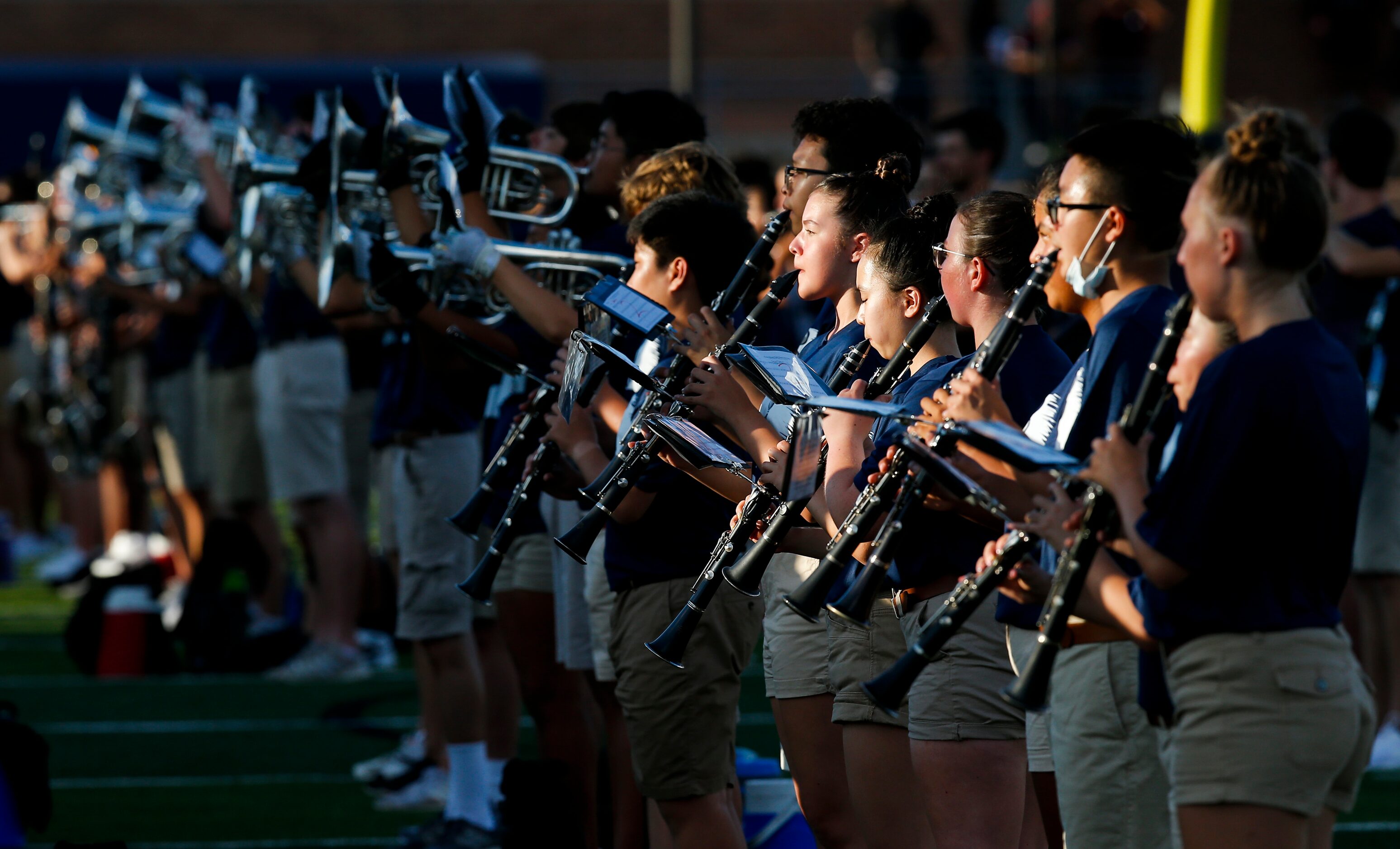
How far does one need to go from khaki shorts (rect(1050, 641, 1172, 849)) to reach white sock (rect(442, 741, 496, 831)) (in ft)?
9.63

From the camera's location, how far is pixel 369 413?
9.02 m

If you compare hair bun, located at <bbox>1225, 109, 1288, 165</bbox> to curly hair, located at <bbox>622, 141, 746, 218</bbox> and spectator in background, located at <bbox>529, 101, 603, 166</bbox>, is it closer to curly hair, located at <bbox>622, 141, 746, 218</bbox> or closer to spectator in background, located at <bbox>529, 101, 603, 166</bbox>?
curly hair, located at <bbox>622, 141, 746, 218</bbox>

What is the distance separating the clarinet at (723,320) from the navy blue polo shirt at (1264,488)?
1410mm

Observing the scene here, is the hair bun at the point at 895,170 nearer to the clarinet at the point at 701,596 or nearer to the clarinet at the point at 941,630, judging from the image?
the clarinet at the point at 701,596

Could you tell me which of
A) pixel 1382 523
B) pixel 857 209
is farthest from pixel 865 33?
pixel 857 209

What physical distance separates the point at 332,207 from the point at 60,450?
6962 mm

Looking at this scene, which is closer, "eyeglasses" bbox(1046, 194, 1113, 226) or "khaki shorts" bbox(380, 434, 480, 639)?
"eyeglasses" bbox(1046, 194, 1113, 226)

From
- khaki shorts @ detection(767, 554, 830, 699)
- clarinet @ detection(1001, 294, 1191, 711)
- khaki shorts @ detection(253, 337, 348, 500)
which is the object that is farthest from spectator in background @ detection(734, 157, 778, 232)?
clarinet @ detection(1001, 294, 1191, 711)

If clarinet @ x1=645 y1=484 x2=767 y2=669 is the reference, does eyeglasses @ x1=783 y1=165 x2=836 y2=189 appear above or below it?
above

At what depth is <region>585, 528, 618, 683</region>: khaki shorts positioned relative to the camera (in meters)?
4.54

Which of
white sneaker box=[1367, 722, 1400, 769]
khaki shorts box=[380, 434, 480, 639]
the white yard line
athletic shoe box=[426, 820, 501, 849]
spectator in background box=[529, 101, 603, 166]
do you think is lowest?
the white yard line

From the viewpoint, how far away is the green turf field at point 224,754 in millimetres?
5871

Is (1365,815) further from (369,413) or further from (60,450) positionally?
(60,450)

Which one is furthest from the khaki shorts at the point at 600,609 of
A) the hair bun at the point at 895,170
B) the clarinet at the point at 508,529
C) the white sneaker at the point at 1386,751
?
the white sneaker at the point at 1386,751
